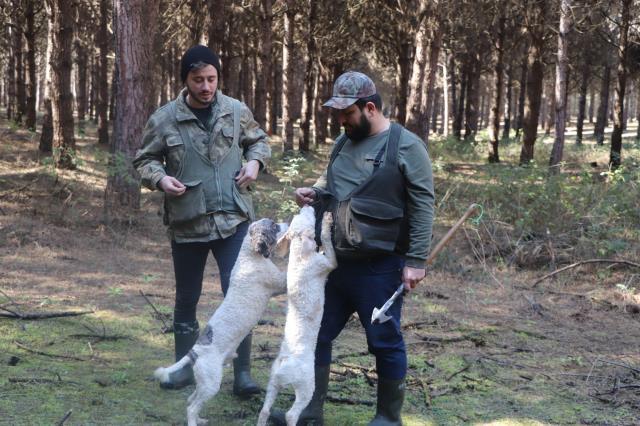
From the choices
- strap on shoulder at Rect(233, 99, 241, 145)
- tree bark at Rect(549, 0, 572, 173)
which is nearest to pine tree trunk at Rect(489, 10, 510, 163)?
tree bark at Rect(549, 0, 572, 173)

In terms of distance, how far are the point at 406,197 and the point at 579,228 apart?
7626mm

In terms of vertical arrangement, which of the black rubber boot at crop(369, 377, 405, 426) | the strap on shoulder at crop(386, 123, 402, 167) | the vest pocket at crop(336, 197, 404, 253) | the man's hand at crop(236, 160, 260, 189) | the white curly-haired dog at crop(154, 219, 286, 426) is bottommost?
the black rubber boot at crop(369, 377, 405, 426)

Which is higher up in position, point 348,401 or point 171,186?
point 171,186

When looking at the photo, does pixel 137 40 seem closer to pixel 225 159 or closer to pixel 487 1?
pixel 225 159

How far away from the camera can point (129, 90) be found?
430 inches

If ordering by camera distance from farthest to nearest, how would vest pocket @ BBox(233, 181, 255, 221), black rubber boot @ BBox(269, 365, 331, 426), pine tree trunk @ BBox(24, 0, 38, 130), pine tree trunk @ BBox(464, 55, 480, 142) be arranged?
pine tree trunk @ BBox(464, 55, 480, 142) → pine tree trunk @ BBox(24, 0, 38, 130) → vest pocket @ BBox(233, 181, 255, 221) → black rubber boot @ BBox(269, 365, 331, 426)

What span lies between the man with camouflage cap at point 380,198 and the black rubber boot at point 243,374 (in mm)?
744

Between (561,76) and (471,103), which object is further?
(471,103)

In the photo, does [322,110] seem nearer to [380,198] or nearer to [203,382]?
[380,198]

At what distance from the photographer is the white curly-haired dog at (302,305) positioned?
146 inches

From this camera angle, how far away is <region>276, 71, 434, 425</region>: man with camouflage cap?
377 cm

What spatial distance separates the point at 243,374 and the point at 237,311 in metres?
1.00

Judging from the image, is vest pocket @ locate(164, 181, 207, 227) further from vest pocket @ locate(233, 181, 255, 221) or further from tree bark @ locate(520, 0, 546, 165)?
tree bark @ locate(520, 0, 546, 165)

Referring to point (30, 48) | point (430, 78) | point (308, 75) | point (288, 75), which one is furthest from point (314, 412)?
point (308, 75)
